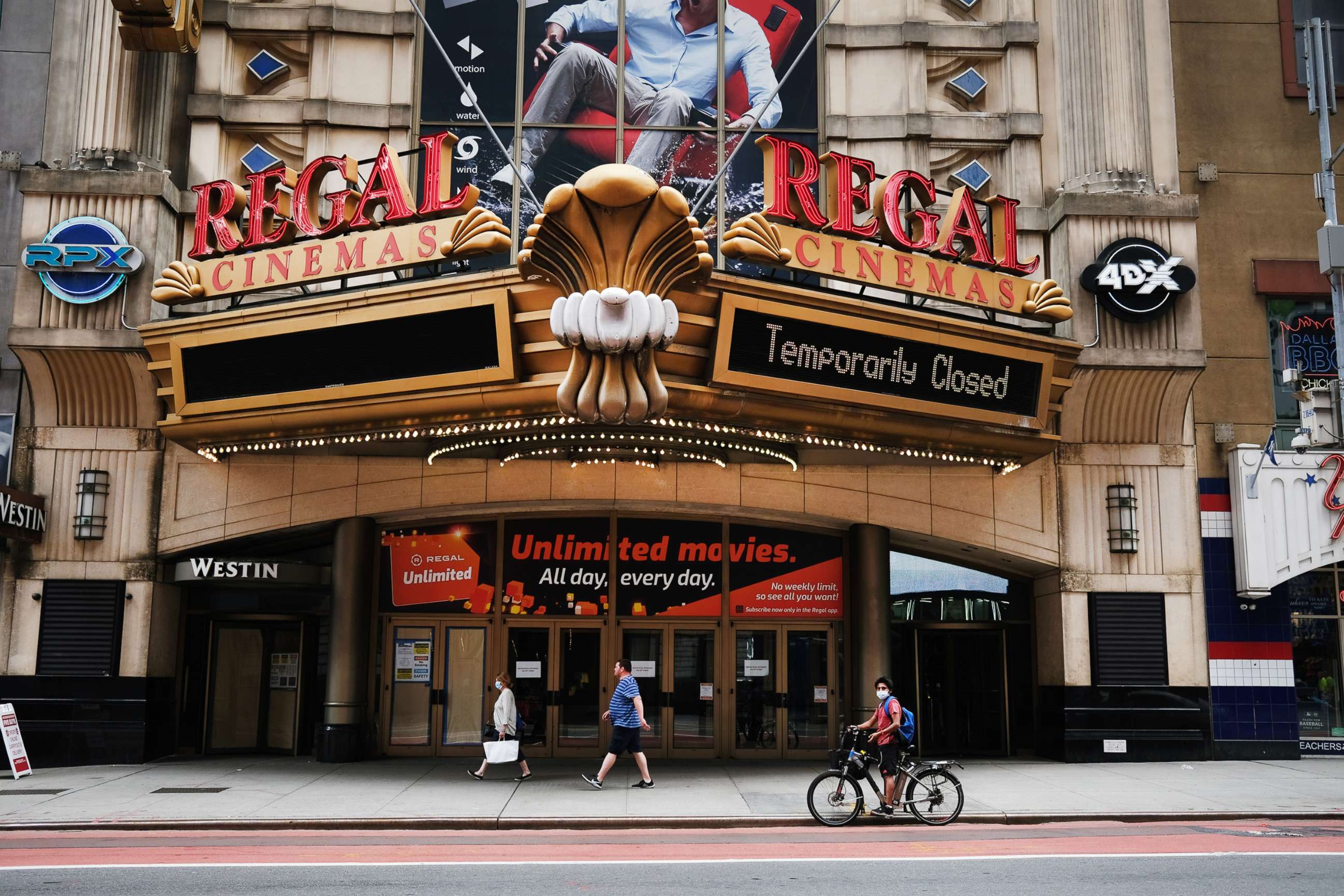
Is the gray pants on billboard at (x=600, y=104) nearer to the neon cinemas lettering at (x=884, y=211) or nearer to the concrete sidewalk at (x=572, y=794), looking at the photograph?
the neon cinemas lettering at (x=884, y=211)

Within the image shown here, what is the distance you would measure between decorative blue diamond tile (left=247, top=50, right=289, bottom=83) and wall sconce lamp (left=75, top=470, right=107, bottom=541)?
778 centimetres

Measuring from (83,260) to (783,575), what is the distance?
13.2 m

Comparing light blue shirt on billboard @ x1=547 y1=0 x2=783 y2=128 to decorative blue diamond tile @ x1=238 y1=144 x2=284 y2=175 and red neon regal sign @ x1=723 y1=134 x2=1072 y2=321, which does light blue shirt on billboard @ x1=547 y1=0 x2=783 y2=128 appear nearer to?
red neon regal sign @ x1=723 y1=134 x2=1072 y2=321

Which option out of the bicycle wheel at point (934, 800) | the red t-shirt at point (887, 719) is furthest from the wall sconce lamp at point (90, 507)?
the bicycle wheel at point (934, 800)

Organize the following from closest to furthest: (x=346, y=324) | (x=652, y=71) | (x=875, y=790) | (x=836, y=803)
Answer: (x=836, y=803), (x=875, y=790), (x=346, y=324), (x=652, y=71)

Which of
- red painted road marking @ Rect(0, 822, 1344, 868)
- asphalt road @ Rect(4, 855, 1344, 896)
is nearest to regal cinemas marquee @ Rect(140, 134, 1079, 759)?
red painted road marking @ Rect(0, 822, 1344, 868)

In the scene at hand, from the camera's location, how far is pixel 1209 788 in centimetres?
1617

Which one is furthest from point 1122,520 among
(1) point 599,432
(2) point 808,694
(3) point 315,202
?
(3) point 315,202

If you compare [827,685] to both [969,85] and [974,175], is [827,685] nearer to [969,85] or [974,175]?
[974,175]

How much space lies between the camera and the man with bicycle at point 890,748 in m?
13.6

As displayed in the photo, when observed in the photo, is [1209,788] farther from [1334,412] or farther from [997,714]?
[1334,412]

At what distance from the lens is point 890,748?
538 inches

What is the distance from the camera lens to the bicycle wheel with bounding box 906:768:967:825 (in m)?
13.5

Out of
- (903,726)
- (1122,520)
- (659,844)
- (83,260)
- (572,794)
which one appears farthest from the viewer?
(1122,520)
